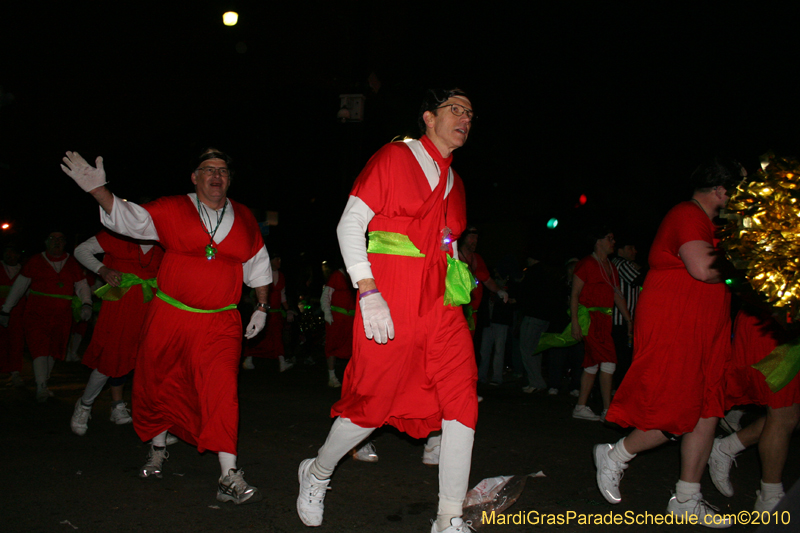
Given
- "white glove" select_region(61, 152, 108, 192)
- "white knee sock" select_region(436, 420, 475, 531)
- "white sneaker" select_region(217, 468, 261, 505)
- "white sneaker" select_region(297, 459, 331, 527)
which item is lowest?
"white sneaker" select_region(217, 468, 261, 505)

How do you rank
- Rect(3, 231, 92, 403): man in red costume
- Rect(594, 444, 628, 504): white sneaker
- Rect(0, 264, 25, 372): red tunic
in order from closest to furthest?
Rect(594, 444, 628, 504): white sneaker → Rect(3, 231, 92, 403): man in red costume → Rect(0, 264, 25, 372): red tunic

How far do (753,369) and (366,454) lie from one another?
267 centimetres

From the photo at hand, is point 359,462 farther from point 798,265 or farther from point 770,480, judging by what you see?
point 798,265

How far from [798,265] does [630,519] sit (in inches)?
89.8

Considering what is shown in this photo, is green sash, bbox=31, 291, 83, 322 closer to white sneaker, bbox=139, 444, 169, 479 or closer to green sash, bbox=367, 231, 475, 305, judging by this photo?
white sneaker, bbox=139, 444, 169, 479

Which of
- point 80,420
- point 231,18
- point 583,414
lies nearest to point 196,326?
point 80,420

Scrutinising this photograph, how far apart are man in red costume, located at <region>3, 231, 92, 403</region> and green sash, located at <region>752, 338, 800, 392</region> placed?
6652 mm

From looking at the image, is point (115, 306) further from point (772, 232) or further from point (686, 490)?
point (772, 232)

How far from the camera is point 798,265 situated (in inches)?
61.2

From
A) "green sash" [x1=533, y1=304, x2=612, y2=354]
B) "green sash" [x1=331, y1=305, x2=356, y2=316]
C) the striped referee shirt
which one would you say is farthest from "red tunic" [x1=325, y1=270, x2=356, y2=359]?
the striped referee shirt

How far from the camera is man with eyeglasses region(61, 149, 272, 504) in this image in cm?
346

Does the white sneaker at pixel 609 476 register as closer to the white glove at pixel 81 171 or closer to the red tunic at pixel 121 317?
the white glove at pixel 81 171

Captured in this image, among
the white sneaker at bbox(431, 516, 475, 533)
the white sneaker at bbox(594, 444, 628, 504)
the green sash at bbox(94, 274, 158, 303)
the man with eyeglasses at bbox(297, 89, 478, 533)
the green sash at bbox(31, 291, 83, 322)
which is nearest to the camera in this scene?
the white sneaker at bbox(431, 516, 475, 533)

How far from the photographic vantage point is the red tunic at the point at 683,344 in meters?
3.22
